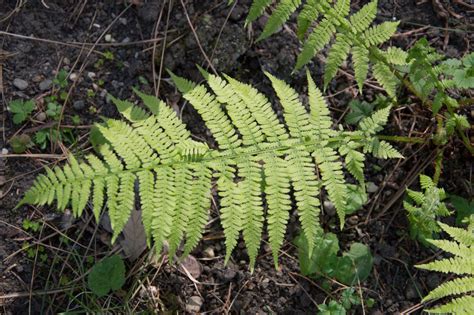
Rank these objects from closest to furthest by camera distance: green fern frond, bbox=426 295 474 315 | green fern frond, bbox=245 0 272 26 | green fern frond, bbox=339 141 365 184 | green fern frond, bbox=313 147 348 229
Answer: green fern frond, bbox=426 295 474 315 → green fern frond, bbox=313 147 348 229 → green fern frond, bbox=339 141 365 184 → green fern frond, bbox=245 0 272 26

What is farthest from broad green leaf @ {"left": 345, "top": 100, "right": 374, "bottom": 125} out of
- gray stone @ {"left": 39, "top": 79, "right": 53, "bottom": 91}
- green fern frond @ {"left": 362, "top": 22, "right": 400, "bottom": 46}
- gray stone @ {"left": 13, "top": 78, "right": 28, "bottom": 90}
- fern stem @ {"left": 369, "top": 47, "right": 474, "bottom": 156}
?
gray stone @ {"left": 13, "top": 78, "right": 28, "bottom": 90}

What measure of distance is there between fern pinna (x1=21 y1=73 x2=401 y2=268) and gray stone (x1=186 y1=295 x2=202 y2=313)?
76cm

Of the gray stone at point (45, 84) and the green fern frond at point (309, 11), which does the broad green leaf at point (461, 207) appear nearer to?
the green fern frond at point (309, 11)

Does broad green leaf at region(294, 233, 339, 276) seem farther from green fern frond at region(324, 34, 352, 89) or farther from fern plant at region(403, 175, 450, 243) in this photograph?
green fern frond at region(324, 34, 352, 89)

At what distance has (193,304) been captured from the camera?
3.07 m

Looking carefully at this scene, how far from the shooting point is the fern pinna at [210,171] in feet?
7.73

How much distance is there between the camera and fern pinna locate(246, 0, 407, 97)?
2.76 m

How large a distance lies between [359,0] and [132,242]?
87.6 inches

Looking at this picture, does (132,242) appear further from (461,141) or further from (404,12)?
(404,12)

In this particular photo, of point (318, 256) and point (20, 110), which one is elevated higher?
point (20, 110)

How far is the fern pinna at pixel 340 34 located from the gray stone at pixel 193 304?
145cm

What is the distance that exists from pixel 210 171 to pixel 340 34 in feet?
3.52

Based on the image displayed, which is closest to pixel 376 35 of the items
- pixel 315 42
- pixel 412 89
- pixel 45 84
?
pixel 315 42

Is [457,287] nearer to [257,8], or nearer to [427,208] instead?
[427,208]
